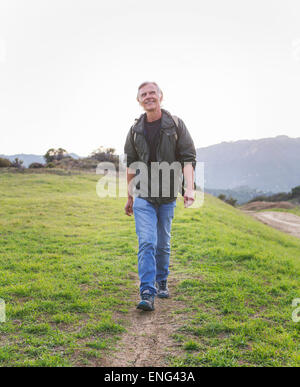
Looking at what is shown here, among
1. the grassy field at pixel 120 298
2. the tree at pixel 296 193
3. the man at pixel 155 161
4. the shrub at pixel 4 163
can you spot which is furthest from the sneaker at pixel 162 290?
the tree at pixel 296 193

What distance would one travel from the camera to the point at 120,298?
5145 millimetres

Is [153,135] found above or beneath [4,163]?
beneath

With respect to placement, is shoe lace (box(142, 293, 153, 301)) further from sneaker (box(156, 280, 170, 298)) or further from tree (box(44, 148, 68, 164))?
tree (box(44, 148, 68, 164))

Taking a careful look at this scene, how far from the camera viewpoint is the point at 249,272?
22.1ft

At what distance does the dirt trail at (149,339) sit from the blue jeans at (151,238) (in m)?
0.37

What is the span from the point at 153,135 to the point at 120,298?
2.70 metres

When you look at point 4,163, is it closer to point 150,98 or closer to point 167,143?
point 150,98

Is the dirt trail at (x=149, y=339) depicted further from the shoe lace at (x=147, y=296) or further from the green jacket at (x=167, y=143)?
the green jacket at (x=167, y=143)

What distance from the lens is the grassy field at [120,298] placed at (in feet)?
11.2

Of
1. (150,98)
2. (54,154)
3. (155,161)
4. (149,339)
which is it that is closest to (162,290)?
(149,339)

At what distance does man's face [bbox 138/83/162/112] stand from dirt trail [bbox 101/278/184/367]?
9.90 ft
